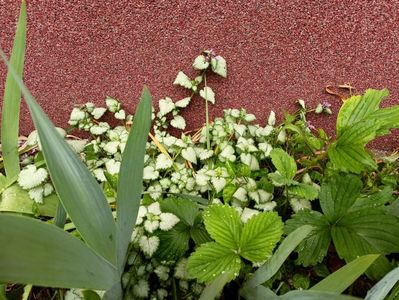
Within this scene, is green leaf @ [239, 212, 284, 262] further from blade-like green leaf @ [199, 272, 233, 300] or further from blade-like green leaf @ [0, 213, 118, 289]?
blade-like green leaf @ [0, 213, 118, 289]

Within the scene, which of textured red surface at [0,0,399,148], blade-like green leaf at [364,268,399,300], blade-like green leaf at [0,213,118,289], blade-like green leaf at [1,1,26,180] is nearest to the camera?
blade-like green leaf at [0,213,118,289]

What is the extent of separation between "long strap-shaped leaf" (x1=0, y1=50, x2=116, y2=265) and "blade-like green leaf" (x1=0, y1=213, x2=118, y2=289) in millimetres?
65

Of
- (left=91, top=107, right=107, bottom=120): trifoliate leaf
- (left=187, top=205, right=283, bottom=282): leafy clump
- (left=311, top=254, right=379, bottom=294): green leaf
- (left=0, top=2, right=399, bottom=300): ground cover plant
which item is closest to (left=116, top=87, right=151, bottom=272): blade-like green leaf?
(left=0, top=2, right=399, bottom=300): ground cover plant

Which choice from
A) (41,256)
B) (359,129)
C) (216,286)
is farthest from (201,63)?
(41,256)

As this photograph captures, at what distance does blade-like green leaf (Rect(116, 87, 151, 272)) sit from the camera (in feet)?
2.62

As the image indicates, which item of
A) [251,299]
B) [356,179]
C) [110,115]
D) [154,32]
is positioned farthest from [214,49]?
[251,299]

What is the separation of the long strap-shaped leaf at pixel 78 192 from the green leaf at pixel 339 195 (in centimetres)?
A: 55

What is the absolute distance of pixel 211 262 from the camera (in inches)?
38.7

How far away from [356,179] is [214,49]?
64 cm

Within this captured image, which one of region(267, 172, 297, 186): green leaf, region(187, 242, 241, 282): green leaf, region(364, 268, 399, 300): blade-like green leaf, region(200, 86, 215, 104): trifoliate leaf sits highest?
region(364, 268, 399, 300): blade-like green leaf

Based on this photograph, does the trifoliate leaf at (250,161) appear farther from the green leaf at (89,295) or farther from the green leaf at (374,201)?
the green leaf at (89,295)

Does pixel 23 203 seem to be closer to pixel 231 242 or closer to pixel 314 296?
pixel 231 242

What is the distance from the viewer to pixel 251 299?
38.3 inches

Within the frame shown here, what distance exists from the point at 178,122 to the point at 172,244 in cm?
47
